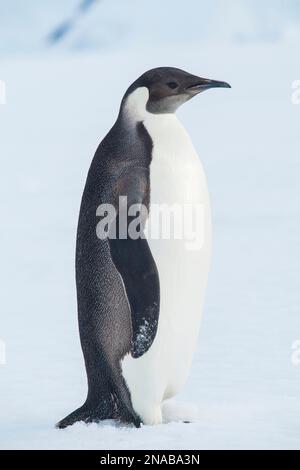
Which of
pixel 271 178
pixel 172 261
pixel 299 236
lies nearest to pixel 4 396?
pixel 172 261

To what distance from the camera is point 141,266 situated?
2807mm

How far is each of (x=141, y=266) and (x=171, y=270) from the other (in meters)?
0.09

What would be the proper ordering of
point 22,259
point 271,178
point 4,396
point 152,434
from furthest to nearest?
point 271,178
point 22,259
point 4,396
point 152,434

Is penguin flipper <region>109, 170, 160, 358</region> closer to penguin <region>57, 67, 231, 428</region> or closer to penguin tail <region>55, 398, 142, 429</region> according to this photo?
penguin <region>57, 67, 231, 428</region>

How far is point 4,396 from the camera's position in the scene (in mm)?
3289

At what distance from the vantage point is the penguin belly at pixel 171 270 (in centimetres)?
285

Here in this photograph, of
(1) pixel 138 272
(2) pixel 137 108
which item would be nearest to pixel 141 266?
(1) pixel 138 272

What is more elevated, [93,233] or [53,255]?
[53,255]

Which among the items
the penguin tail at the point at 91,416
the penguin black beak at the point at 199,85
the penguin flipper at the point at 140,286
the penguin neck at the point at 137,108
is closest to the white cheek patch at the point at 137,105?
the penguin neck at the point at 137,108

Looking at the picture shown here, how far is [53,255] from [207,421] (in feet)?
12.2

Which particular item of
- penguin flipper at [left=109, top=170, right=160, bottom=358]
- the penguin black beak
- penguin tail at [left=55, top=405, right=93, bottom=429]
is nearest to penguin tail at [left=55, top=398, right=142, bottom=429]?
penguin tail at [left=55, top=405, right=93, bottom=429]

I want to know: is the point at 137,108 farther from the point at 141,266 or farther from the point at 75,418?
the point at 75,418

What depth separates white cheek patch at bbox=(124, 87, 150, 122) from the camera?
2924 millimetres

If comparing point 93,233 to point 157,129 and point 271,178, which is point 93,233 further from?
point 271,178
